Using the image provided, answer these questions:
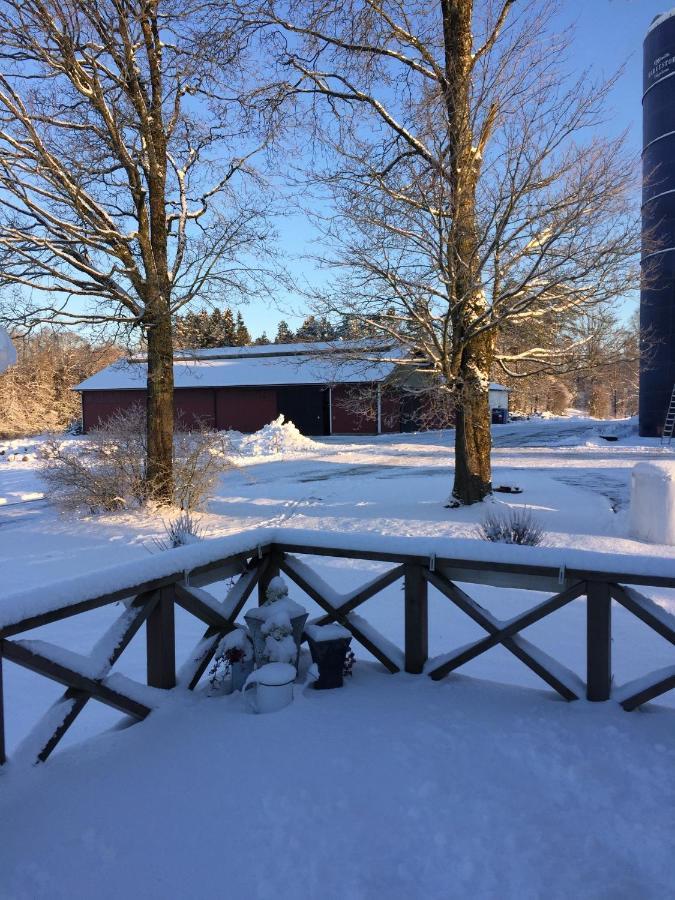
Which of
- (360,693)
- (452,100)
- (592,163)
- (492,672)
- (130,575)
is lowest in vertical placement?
(492,672)

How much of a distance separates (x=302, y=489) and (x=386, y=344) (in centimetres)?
482

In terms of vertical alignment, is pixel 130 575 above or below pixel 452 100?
below

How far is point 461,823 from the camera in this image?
8.43 ft

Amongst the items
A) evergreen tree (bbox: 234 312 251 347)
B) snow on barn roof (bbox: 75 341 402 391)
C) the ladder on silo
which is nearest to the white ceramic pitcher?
snow on barn roof (bbox: 75 341 402 391)

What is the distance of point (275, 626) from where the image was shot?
148 inches

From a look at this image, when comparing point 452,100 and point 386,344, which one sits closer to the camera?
point 452,100

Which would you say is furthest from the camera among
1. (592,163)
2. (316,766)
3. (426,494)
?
(426,494)

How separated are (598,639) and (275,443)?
22.8m

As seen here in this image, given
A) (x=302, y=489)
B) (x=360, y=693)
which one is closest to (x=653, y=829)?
(x=360, y=693)

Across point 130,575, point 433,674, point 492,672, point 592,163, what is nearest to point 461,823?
point 433,674

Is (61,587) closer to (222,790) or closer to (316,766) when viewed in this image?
(222,790)

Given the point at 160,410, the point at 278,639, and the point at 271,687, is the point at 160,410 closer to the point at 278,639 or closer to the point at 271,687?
the point at 278,639

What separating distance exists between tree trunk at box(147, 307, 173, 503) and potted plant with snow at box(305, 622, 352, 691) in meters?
8.47

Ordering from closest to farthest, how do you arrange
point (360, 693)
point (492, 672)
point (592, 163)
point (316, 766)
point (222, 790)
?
point (222, 790), point (316, 766), point (360, 693), point (492, 672), point (592, 163)
